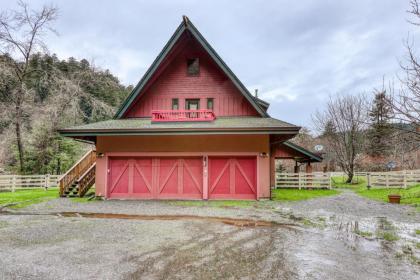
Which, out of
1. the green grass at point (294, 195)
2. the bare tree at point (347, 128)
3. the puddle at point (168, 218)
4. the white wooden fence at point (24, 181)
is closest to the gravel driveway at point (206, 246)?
the puddle at point (168, 218)

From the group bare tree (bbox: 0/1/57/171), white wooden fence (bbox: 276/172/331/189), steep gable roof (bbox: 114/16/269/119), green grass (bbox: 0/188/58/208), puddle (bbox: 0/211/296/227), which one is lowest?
green grass (bbox: 0/188/58/208)

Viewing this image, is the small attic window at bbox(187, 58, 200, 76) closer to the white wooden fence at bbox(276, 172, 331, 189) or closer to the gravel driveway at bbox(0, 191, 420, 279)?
the gravel driveway at bbox(0, 191, 420, 279)

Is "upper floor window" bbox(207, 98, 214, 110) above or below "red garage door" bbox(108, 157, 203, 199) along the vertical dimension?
above

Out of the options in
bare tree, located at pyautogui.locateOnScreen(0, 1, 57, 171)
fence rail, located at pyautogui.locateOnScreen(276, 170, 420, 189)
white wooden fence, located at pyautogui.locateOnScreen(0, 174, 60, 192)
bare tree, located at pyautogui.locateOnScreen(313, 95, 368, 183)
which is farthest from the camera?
bare tree, located at pyautogui.locateOnScreen(313, 95, 368, 183)

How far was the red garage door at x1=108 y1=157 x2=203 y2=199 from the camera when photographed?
13109 millimetres

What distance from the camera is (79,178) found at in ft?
46.9

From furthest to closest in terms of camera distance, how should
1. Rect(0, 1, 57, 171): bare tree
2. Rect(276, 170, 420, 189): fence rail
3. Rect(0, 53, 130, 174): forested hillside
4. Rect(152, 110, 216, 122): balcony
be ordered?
Answer: Rect(0, 53, 130, 174): forested hillside → Rect(0, 1, 57, 171): bare tree → Rect(276, 170, 420, 189): fence rail → Rect(152, 110, 216, 122): balcony

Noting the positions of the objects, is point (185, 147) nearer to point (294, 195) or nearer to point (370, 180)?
point (294, 195)

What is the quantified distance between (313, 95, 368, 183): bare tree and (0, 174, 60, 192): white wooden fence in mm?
23680

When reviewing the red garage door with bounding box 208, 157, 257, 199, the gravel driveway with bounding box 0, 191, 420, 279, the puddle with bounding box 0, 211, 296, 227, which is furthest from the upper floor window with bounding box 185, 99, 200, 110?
the puddle with bounding box 0, 211, 296, 227

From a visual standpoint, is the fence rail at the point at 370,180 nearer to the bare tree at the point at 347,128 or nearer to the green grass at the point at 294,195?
the green grass at the point at 294,195

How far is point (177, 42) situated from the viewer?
13.7 meters

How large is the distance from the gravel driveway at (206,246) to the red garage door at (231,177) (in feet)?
11.1

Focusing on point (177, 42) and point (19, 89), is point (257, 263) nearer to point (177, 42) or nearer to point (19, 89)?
point (177, 42)
